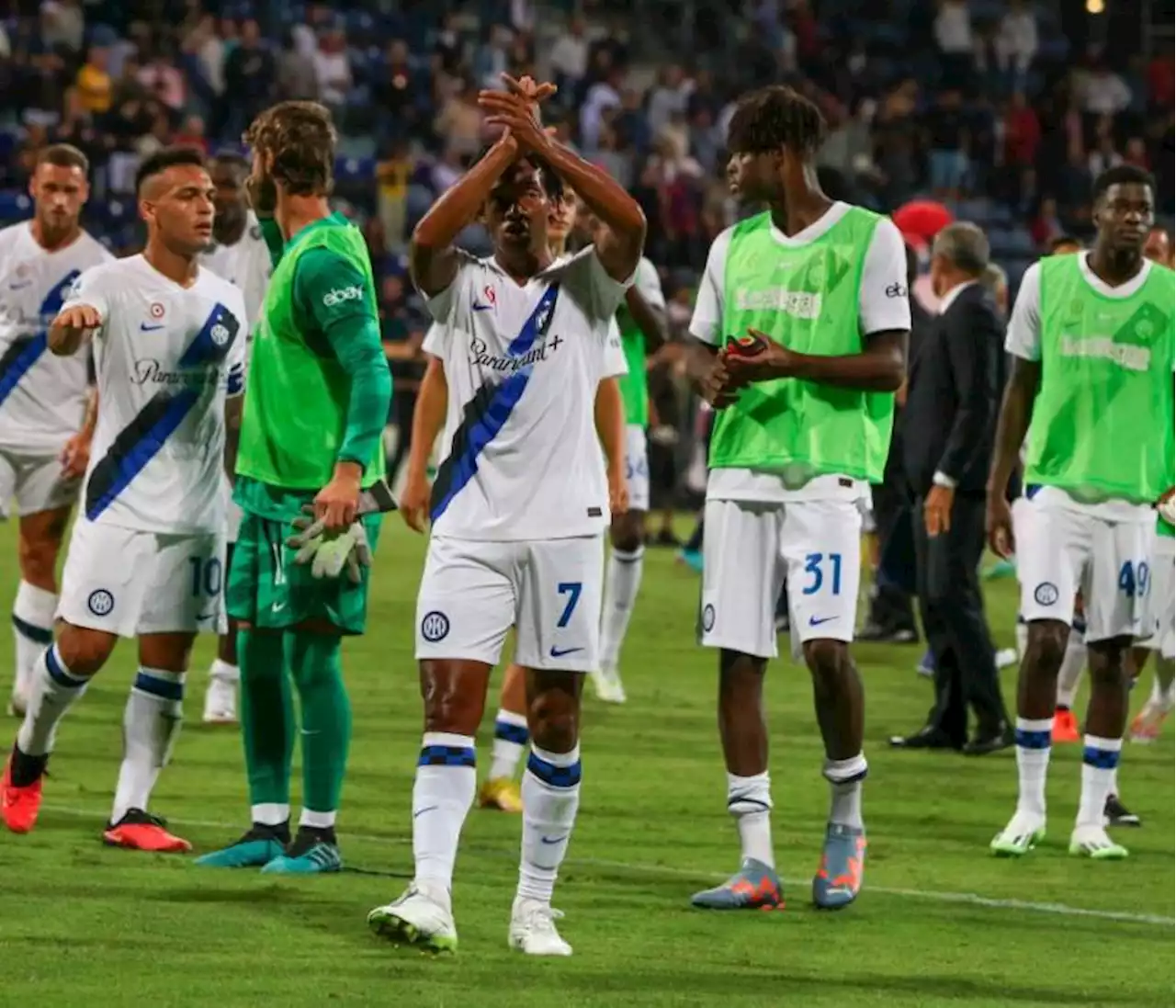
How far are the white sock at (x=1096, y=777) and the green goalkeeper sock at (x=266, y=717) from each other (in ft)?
9.44

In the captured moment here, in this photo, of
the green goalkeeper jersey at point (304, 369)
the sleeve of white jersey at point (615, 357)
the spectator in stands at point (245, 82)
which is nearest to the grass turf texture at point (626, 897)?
the green goalkeeper jersey at point (304, 369)

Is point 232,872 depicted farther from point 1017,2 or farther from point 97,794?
point 1017,2

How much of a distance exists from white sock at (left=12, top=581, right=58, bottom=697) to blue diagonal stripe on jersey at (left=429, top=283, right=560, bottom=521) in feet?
16.9

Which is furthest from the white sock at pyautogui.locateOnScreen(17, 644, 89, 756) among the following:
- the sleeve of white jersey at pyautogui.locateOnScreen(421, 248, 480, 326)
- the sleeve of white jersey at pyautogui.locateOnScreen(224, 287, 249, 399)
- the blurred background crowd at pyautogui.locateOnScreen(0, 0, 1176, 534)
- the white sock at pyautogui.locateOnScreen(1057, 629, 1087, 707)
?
the blurred background crowd at pyautogui.locateOnScreen(0, 0, 1176, 534)

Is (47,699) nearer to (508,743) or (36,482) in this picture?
(508,743)

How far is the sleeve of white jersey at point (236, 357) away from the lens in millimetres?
8719

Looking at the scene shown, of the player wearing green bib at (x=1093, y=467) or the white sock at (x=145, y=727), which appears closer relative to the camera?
the white sock at (x=145, y=727)

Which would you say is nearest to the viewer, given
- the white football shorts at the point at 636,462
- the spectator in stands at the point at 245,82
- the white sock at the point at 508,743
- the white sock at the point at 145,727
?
the white sock at the point at 145,727

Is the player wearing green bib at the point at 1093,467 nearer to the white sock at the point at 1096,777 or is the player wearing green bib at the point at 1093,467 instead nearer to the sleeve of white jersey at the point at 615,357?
the white sock at the point at 1096,777

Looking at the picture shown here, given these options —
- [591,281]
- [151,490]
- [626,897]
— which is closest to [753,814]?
[626,897]

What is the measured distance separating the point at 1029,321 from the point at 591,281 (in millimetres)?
2707

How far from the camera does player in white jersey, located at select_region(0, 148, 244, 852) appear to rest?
27.9ft

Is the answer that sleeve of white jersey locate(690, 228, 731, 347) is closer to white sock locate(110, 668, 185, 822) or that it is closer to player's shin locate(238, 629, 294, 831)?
player's shin locate(238, 629, 294, 831)

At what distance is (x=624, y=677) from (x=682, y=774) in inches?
132
